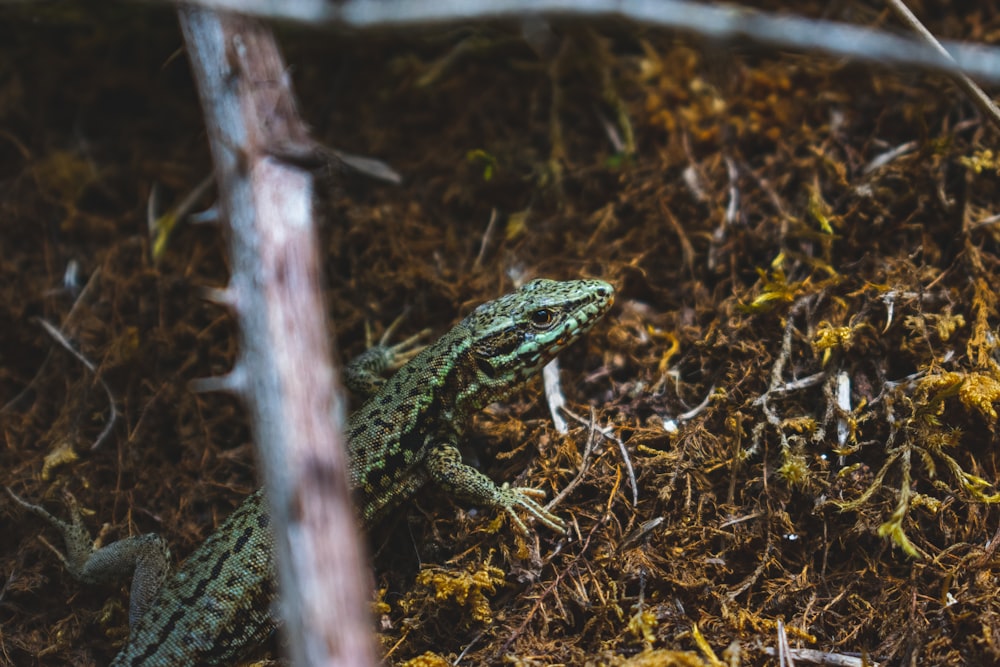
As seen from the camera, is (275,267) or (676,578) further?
(676,578)

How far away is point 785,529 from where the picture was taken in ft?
13.4

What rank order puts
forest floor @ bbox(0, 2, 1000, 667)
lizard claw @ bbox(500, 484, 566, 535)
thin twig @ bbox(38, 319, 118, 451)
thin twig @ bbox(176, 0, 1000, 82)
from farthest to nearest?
thin twig @ bbox(38, 319, 118, 451) → lizard claw @ bbox(500, 484, 566, 535) → forest floor @ bbox(0, 2, 1000, 667) → thin twig @ bbox(176, 0, 1000, 82)

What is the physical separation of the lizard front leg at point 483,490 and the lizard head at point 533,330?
1.65 feet

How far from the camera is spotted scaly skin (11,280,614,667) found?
4.03m

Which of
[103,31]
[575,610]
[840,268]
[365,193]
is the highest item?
[103,31]

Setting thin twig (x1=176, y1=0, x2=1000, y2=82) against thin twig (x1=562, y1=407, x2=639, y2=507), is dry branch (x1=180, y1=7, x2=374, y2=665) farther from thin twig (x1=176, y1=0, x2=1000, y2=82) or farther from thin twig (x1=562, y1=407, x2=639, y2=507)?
thin twig (x1=562, y1=407, x2=639, y2=507)

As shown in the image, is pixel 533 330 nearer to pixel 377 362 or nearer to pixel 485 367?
pixel 485 367

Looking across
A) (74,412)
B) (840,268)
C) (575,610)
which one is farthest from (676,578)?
(74,412)

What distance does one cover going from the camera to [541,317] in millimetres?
4559

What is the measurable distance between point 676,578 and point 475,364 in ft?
5.17

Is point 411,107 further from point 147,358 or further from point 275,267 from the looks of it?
point 275,267

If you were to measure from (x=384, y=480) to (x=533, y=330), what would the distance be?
3.87ft

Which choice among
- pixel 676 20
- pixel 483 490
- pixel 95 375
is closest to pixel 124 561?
pixel 95 375

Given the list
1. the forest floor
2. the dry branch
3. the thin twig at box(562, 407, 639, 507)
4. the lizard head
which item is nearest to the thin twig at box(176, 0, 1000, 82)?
the dry branch
